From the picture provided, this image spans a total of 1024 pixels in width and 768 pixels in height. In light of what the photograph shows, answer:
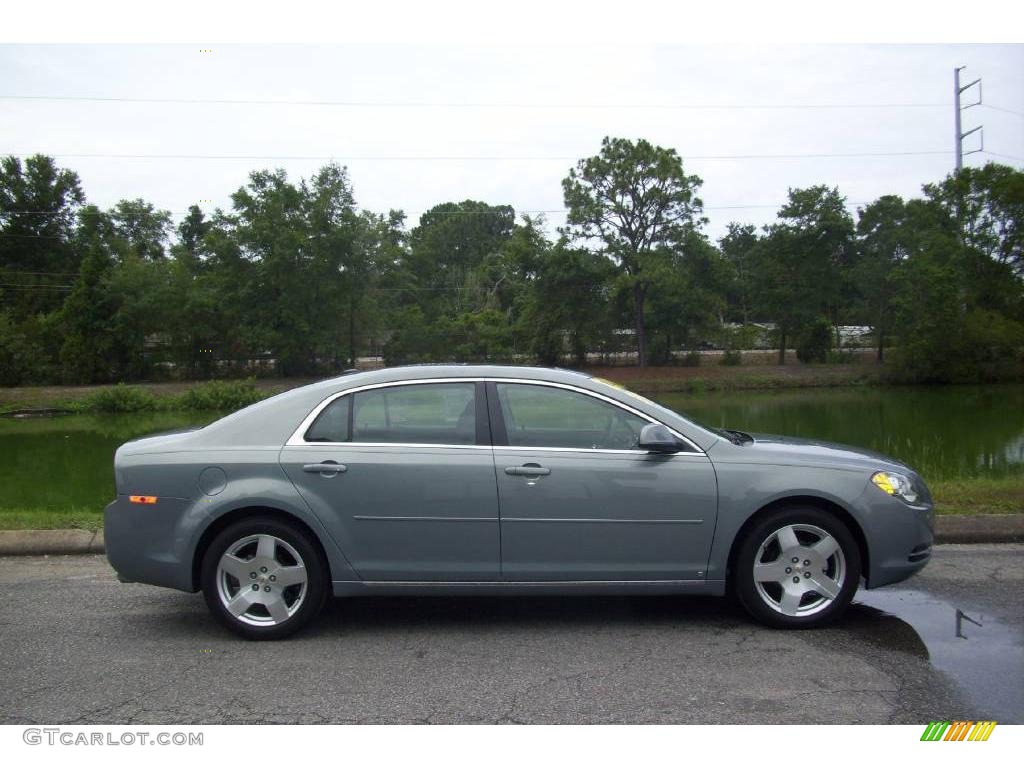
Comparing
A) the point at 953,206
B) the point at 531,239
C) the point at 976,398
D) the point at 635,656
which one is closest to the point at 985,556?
the point at 635,656

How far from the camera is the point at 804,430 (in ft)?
77.2

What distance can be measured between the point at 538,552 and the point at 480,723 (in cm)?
126

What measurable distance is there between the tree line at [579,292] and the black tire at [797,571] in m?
38.3

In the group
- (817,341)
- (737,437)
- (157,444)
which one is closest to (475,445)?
(737,437)

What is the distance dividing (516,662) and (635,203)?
4774 cm

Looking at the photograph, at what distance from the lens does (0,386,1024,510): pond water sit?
46.9ft

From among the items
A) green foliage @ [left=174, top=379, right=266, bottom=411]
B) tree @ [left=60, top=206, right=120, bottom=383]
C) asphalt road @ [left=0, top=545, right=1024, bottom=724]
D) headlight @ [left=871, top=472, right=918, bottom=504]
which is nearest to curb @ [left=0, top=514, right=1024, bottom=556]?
asphalt road @ [left=0, top=545, right=1024, bottom=724]

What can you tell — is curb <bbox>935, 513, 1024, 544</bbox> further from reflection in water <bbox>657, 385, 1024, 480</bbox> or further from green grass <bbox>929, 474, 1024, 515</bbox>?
reflection in water <bbox>657, 385, 1024, 480</bbox>

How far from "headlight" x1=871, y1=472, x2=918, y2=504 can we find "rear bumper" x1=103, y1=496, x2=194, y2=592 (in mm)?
4056

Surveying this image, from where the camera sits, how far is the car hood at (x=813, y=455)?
4934mm

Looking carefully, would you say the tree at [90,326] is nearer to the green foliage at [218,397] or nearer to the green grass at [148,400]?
the green grass at [148,400]

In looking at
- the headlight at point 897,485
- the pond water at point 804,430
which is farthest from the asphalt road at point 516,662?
the pond water at point 804,430

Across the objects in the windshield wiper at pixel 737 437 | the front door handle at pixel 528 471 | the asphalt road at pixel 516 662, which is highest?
the windshield wiper at pixel 737 437
